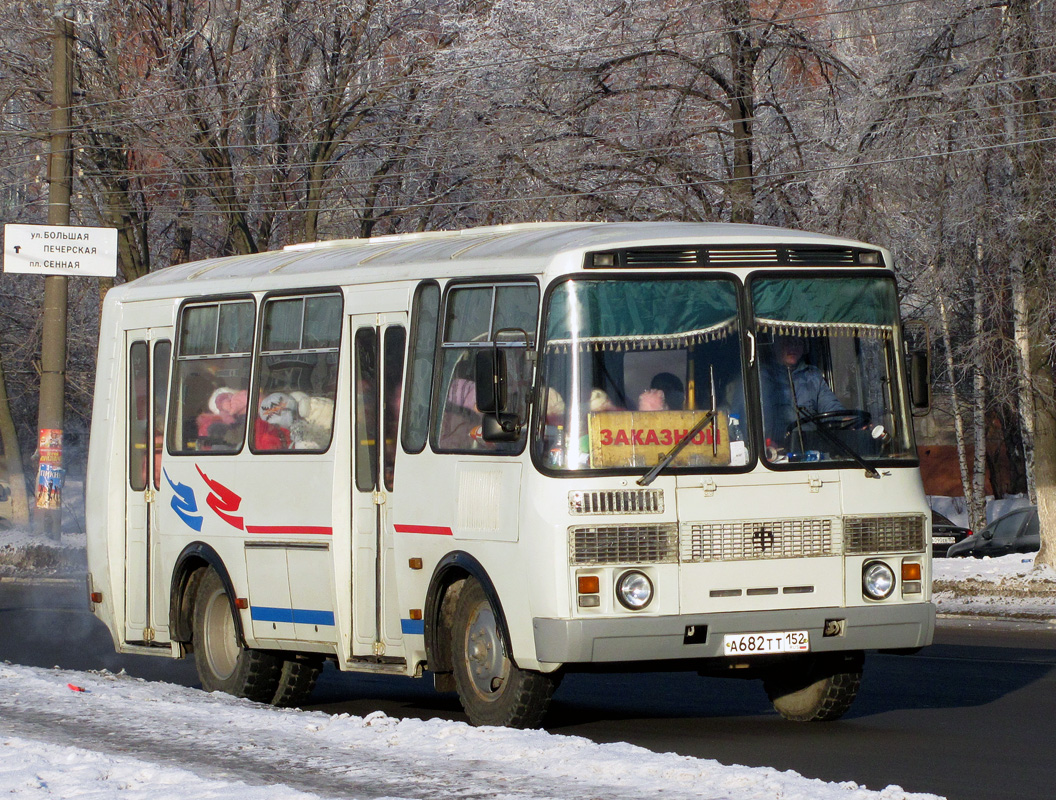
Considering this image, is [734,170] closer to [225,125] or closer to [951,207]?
[951,207]

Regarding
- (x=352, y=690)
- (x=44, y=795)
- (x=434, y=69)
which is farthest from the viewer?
(x=434, y=69)

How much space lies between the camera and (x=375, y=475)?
35.1ft

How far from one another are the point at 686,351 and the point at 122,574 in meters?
5.43

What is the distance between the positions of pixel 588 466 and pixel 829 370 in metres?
1.57

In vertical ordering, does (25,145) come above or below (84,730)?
above

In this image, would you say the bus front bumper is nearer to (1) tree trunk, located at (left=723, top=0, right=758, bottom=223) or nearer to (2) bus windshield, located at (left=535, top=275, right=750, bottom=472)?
(2) bus windshield, located at (left=535, top=275, right=750, bottom=472)

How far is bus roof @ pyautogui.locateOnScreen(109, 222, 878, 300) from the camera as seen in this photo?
9547 mm

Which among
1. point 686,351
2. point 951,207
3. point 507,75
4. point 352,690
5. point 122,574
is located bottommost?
point 352,690

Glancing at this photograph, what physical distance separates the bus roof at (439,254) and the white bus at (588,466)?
0.03m

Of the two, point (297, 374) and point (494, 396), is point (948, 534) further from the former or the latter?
point (494, 396)

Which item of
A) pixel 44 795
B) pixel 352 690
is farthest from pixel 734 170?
pixel 44 795

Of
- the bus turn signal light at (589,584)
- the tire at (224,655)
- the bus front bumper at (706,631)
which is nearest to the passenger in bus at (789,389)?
the bus front bumper at (706,631)

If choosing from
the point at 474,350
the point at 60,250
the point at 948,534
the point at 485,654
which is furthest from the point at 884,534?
the point at 948,534

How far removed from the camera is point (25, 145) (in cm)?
3356
